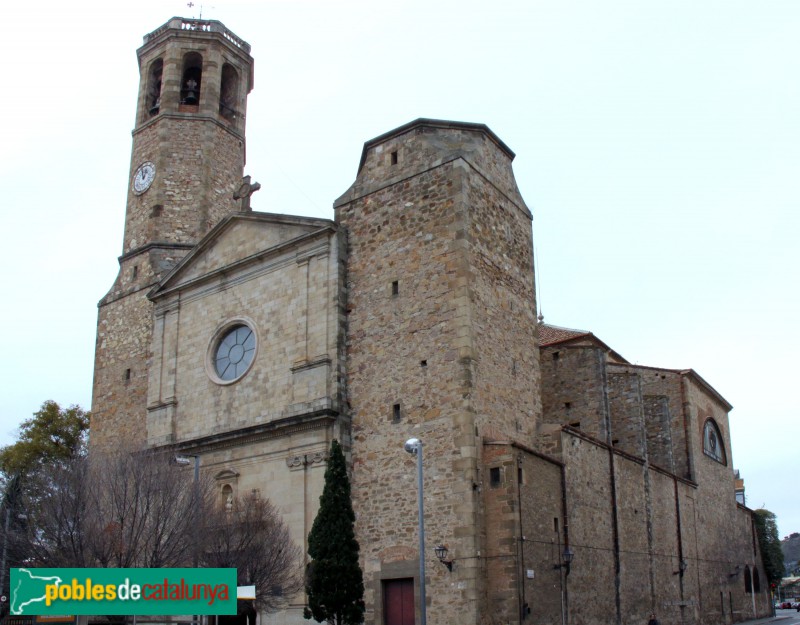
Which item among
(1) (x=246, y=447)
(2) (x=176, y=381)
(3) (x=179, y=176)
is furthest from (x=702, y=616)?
(3) (x=179, y=176)

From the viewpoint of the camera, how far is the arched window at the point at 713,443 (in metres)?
37.2

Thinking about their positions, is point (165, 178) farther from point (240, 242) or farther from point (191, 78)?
point (240, 242)

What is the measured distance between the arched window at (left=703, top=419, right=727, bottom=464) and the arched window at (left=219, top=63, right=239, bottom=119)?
76.9 feet

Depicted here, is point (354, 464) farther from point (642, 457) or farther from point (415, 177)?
point (642, 457)

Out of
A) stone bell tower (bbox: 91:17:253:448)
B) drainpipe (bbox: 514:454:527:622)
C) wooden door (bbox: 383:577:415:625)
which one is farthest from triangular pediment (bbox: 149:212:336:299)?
wooden door (bbox: 383:577:415:625)

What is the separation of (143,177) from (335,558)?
61.8 ft

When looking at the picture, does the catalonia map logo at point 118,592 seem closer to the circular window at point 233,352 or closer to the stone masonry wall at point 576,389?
the circular window at point 233,352

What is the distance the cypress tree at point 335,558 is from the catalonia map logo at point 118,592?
9.78m

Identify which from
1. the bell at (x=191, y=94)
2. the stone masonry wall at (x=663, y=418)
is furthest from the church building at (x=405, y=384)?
the bell at (x=191, y=94)

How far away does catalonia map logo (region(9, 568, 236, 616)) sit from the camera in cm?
1044

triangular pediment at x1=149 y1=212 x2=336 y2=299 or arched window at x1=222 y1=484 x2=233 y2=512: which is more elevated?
triangular pediment at x1=149 y1=212 x2=336 y2=299

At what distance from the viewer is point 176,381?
94.2ft

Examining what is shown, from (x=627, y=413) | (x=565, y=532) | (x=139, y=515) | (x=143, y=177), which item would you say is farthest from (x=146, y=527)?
(x=627, y=413)

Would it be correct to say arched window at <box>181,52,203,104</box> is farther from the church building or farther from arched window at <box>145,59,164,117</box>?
arched window at <box>145,59,164,117</box>
